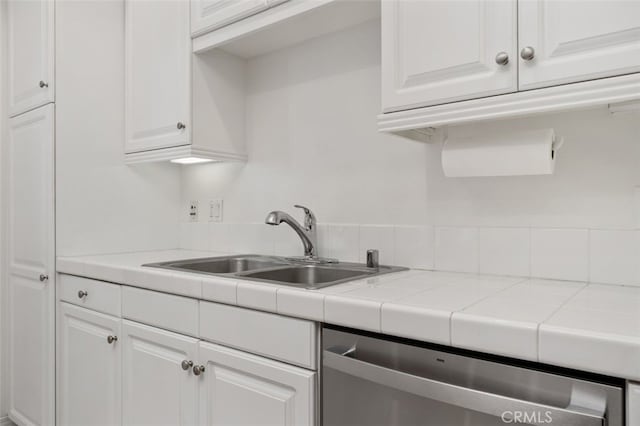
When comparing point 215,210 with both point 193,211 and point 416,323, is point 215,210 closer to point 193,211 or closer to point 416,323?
point 193,211

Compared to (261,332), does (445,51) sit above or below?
above

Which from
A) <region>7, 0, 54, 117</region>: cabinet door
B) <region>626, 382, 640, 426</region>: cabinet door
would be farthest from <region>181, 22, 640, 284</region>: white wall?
<region>7, 0, 54, 117</region>: cabinet door

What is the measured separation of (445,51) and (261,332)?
0.90 metres

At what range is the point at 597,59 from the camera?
97 cm

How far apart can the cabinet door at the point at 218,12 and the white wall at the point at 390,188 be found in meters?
0.33

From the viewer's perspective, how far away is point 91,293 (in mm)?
1752

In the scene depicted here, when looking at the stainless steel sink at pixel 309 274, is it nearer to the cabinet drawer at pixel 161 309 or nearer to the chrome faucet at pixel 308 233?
the chrome faucet at pixel 308 233

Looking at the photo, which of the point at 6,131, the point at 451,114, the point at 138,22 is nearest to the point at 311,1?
the point at 451,114

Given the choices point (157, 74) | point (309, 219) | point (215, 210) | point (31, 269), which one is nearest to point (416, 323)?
point (309, 219)

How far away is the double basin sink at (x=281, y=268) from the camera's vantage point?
5.01 feet

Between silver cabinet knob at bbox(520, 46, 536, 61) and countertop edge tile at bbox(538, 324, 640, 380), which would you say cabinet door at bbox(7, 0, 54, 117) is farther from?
countertop edge tile at bbox(538, 324, 640, 380)

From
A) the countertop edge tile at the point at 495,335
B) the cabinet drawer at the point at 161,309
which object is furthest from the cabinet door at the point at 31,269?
the countertop edge tile at the point at 495,335

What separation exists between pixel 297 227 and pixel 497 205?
2.44 feet

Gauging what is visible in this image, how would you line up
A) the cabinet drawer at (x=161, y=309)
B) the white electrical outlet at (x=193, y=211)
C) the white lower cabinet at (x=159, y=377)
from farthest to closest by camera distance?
the white electrical outlet at (x=193, y=211), the cabinet drawer at (x=161, y=309), the white lower cabinet at (x=159, y=377)
